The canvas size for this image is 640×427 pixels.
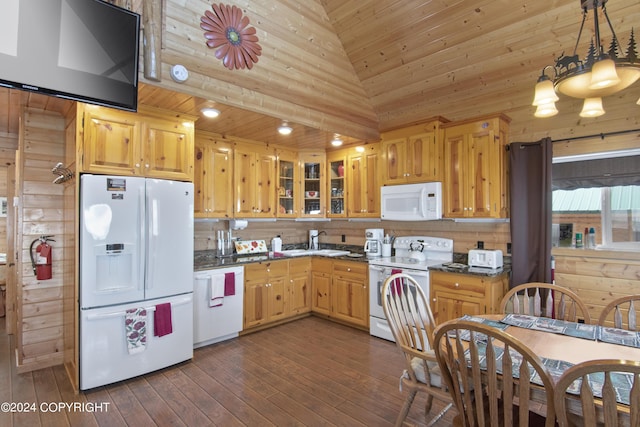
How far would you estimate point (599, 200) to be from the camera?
A: 333cm

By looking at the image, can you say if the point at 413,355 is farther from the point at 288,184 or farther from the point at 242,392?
the point at 288,184

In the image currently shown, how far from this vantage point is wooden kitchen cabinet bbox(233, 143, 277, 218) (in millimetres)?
4258

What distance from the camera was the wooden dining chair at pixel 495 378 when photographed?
1248 mm

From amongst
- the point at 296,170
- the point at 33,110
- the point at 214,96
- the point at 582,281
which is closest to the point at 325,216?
the point at 296,170

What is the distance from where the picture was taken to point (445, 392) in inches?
72.6

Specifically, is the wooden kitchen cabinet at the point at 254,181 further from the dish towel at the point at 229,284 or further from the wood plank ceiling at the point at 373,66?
the dish towel at the point at 229,284

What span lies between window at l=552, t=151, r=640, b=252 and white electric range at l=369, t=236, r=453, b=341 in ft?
3.91

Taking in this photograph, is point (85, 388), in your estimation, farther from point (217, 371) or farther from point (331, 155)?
point (331, 155)

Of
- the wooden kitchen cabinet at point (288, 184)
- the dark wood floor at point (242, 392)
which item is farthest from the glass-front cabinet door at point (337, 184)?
the dark wood floor at point (242, 392)

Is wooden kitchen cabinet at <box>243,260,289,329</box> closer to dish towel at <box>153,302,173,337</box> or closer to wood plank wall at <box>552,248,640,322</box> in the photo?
dish towel at <box>153,302,173,337</box>

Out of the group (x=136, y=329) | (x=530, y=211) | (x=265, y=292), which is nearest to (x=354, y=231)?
(x=265, y=292)

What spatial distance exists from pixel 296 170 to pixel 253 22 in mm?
2133

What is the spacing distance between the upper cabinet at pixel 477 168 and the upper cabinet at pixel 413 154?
0.11 metres

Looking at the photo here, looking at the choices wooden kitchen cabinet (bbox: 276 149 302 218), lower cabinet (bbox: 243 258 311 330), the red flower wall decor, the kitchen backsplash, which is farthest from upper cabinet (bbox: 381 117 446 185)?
the red flower wall decor
